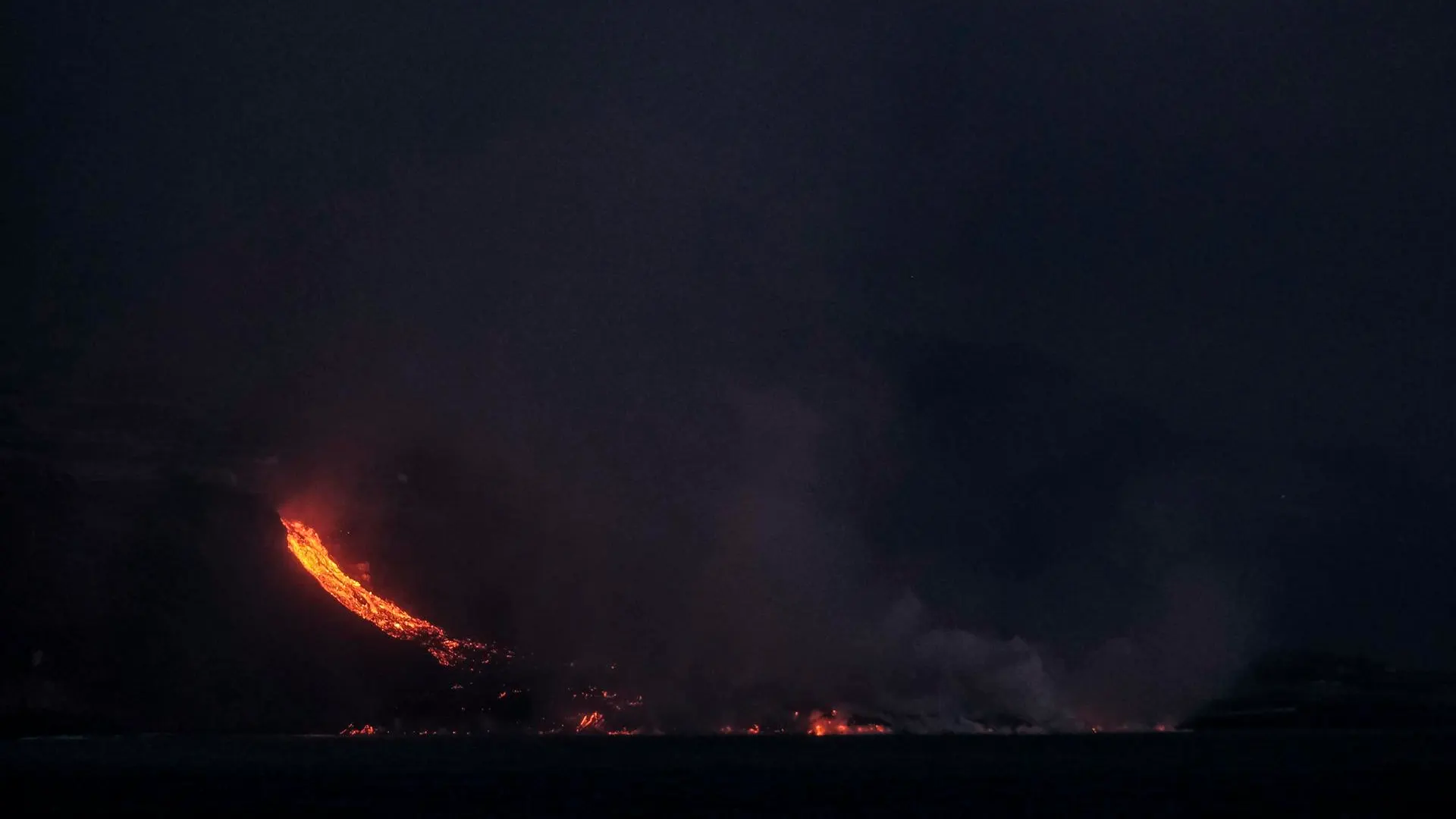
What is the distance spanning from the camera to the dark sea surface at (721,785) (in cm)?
9756

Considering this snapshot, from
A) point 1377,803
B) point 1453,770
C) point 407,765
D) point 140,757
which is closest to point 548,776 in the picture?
point 407,765

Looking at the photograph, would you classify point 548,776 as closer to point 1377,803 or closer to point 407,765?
point 407,765

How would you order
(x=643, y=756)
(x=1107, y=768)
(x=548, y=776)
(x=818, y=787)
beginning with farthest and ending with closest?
(x=643, y=756) < (x=1107, y=768) < (x=548, y=776) < (x=818, y=787)

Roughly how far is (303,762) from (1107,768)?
106617 mm

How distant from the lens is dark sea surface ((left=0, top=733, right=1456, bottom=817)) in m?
97.6

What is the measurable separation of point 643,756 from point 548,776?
56.1 meters

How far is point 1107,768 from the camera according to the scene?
6280 inches

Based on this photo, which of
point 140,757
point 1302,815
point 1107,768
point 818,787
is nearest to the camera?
point 1302,815

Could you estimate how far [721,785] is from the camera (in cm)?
12488

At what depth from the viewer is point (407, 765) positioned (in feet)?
527

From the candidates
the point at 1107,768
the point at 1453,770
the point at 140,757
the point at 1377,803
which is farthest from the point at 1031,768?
the point at 140,757

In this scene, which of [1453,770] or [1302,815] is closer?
[1302,815]

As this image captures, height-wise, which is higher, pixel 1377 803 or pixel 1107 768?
pixel 1107 768

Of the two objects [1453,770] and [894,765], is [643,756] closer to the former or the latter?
[894,765]
